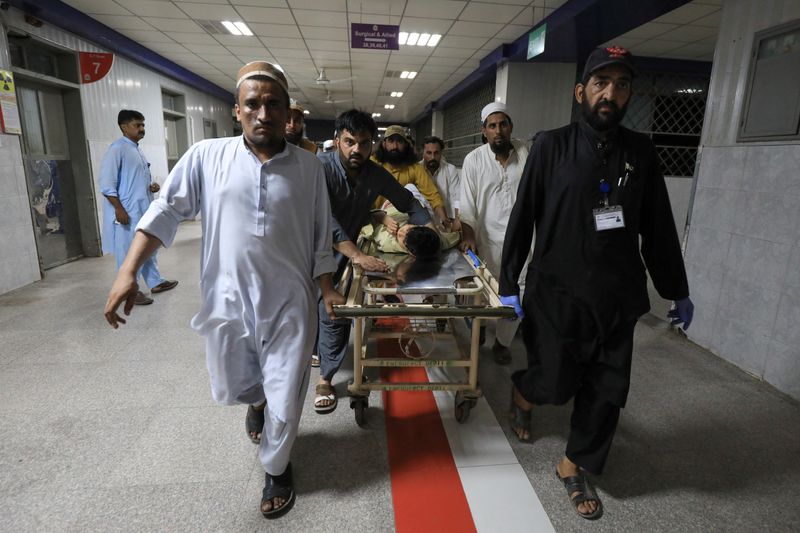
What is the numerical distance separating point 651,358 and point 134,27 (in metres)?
6.74

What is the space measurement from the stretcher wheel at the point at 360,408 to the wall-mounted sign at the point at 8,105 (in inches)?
167

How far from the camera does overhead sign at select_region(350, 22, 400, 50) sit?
5.39 m

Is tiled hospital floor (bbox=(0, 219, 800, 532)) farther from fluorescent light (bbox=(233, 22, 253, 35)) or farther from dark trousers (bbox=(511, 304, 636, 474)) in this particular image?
fluorescent light (bbox=(233, 22, 253, 35))

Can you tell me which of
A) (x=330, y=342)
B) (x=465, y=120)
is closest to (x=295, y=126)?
(x=330, y=342)

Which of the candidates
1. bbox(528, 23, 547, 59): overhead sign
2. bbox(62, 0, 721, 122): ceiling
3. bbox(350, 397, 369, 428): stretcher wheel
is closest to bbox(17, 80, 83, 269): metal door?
bbox(62, 0, 721, 122): ceiling

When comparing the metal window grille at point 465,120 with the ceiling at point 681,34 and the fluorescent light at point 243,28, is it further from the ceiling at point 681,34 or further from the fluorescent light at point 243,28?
the fluorescent light at point 243,28

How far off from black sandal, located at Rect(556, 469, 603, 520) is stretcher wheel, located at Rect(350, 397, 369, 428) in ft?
2.88

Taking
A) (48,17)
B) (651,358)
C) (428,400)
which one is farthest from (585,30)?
(48,17)

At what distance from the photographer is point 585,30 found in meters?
4.87

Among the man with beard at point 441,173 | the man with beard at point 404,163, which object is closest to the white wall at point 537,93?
the man with beard at point 441,173

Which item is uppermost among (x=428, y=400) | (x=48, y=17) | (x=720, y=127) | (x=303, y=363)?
(x=48, y=17)

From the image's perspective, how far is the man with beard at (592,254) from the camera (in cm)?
147

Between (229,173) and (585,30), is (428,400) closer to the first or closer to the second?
(229,173)

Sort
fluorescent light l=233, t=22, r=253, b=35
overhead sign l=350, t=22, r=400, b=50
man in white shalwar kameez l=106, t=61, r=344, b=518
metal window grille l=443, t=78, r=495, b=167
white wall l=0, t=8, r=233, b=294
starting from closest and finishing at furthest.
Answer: man in white shalwar kameez l=106, t=61, r=344, b=518 < white wall l=0, t=8, r=233, b=294 < overhead sign l=350, t=22, r=400, b=50 < fluorescent light l=233, t=22, r=253, b=35 < metal window grille l=443, t=78, r=495, b=167
